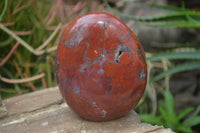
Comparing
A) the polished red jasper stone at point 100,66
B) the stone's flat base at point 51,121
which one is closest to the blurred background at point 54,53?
the stone's flat base at point 51,121

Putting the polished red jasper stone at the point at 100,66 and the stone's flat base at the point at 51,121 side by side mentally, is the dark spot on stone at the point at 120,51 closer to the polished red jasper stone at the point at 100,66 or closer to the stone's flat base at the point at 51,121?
the polished red jasper stone at the point at 100,66

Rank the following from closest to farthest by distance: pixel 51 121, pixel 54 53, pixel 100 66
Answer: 1. pixel 100 66
2. pixel 51 121
3. pixel 54 53

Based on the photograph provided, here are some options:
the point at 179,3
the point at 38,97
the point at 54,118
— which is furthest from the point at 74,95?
the point at 179,3

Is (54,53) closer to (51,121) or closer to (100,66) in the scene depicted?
(51,121)

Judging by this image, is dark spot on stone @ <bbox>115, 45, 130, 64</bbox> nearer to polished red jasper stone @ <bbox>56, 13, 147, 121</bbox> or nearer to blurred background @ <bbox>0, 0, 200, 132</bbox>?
polished red jasper stone @ <bbox>56, 13, 147, 121</bbox>

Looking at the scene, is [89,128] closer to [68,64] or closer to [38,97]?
[68,64]

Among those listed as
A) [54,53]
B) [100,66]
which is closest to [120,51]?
[100,66]
